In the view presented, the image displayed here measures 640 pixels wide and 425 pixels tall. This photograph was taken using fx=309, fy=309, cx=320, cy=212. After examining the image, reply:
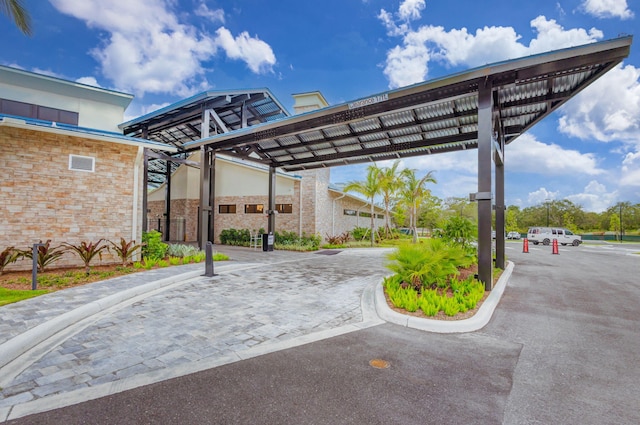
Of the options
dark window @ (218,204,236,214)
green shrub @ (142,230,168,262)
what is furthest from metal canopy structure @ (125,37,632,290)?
dark window @ (218,204,236,214)

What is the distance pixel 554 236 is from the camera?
1175 inches

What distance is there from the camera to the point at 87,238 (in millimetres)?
9688

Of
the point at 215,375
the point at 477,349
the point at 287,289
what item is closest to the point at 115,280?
the point at 287,289

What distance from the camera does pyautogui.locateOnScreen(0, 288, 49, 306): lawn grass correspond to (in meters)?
5.72

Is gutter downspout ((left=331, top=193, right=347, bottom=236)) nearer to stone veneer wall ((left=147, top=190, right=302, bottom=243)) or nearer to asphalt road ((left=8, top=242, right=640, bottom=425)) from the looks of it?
stone veneer wall ((left=147, top=190, right=302, bottom=243))

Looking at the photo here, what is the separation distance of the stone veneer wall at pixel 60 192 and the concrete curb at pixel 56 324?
4.19 meters

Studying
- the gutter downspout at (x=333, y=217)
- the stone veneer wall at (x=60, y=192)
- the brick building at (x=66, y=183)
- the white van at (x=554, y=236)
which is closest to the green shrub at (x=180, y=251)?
the brick building at (x=66, y=183)

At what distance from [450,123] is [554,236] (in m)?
27.6

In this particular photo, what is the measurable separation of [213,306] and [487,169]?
6.64 metres

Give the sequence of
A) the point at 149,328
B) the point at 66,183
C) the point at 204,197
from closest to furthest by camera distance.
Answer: the point at 149,328 < the point at 66,183 < the point at 204,197

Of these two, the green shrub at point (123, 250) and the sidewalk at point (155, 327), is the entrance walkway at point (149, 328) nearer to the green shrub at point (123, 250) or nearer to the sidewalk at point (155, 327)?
the sidewalk at point (155, 327)

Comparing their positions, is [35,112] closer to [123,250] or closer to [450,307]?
[123,250]

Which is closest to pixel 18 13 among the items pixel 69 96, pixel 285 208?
pixel 69 96

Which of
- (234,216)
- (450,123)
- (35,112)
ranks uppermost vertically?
(35,112)
